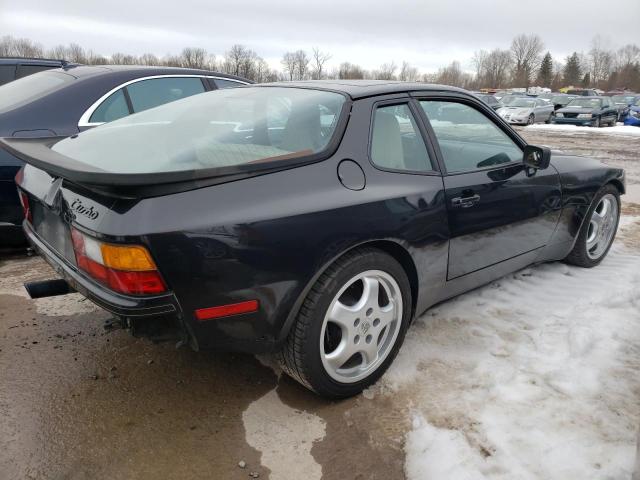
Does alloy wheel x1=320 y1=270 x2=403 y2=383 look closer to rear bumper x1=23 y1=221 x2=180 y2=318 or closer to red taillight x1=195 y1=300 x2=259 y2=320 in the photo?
red taillight x1=195 y1=300 x2=259 y2=320

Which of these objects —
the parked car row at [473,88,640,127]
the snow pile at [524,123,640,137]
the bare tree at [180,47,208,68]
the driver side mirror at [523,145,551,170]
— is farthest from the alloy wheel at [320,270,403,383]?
the bare tree at [180,47,208,68]

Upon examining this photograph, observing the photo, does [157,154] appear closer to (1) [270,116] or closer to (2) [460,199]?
(1) [270,116]

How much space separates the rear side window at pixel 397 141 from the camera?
238 centimetres

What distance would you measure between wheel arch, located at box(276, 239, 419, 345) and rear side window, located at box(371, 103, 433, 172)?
15.0 inches

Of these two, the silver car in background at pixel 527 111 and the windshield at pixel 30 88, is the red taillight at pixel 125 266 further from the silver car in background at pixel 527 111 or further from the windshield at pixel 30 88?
the silver car in background at pixel 527 111

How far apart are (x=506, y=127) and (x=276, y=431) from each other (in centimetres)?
232

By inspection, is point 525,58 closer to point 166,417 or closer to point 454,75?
point 454,75

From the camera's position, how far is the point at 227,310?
6.25 ft

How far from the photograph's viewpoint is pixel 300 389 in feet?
8.06

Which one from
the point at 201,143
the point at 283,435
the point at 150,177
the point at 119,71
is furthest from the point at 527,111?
the point at 150,177

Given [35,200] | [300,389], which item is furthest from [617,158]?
[35,200]

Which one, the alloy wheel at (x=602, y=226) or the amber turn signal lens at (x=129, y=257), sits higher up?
the amber turn signal lens at (x=129, y=257)

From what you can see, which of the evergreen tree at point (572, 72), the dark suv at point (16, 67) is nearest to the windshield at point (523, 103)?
the dark suv at point (16, 67)

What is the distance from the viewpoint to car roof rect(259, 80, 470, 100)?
2.46 meters
